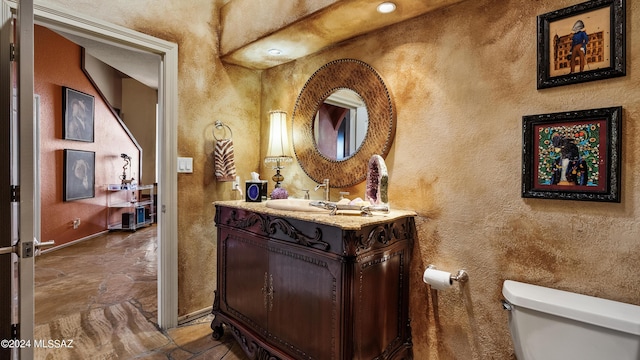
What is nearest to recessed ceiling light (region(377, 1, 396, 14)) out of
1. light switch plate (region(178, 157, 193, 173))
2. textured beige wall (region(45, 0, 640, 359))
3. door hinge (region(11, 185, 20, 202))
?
textured beige wall (region(45, 0, 640, 359))

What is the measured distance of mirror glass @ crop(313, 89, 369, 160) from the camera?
6.49 ft

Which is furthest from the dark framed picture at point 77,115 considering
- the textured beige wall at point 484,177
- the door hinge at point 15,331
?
the textured beige wall at point 484,177

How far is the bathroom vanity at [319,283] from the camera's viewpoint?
136 centimetres

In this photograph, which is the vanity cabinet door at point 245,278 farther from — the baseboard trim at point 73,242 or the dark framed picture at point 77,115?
the dark framed picture at point 77,115

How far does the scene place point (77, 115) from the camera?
4.54m

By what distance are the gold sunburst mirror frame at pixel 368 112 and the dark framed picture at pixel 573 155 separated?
2.36 ft

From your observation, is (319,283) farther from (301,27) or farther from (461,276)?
(301,27)

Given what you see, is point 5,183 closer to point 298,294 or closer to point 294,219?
point 294,219

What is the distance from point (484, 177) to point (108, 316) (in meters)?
2.86

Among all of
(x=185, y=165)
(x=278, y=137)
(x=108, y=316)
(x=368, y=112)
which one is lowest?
(x=108, y=316)

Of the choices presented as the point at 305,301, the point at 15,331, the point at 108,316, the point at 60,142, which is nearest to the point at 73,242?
the point at 60,142

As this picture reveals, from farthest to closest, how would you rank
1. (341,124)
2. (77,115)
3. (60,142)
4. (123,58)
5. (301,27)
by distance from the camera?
(77,115), (60,142), (123,58), (341,124), (301,27)

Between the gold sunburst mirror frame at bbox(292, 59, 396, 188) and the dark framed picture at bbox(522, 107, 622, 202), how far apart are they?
0.72 meters

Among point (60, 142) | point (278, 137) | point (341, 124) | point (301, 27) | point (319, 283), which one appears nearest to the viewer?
point (319, 283)
